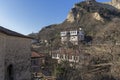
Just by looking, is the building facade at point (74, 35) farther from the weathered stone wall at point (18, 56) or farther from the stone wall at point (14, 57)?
the stone wall at point (14, 57)

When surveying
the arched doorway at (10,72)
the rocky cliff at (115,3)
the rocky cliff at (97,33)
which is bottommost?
the arched doorway at (10,72)

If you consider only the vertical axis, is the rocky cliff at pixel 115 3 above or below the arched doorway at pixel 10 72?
above

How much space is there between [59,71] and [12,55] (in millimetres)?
12322

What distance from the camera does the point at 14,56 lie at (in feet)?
53.7

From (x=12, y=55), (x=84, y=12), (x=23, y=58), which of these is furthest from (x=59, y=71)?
(x=84, y=12)

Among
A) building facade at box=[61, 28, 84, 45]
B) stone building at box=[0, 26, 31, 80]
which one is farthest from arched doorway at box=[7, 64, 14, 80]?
building facade at box=[61, 28, 84, 45]

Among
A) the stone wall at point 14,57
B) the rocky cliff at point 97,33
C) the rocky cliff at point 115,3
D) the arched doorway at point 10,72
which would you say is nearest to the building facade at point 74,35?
the rocky cliff at point 97,33

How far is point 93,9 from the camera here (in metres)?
96.1

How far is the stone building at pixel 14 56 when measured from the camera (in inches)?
550

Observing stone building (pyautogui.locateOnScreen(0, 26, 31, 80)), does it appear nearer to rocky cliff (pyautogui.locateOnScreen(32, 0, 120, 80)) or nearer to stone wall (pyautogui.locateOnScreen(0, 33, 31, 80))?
stone wall (pyautogui.locateOnScreen(0, 33, 31, 80))

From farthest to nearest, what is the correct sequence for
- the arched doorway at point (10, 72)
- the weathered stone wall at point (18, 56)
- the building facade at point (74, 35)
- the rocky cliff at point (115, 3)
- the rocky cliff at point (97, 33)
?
the rocky cliff at point (115, 3) < the building facade at point (74, 35) < the rocky cliff at point (97, 33) < the arched doorway at point (10, 72) < the weathered stone wall at point (18, 56)

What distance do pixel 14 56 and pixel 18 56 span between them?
0.68m

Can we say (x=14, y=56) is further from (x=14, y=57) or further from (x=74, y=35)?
(x=74, y=35)

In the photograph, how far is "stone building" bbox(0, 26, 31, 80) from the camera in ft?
45.8
